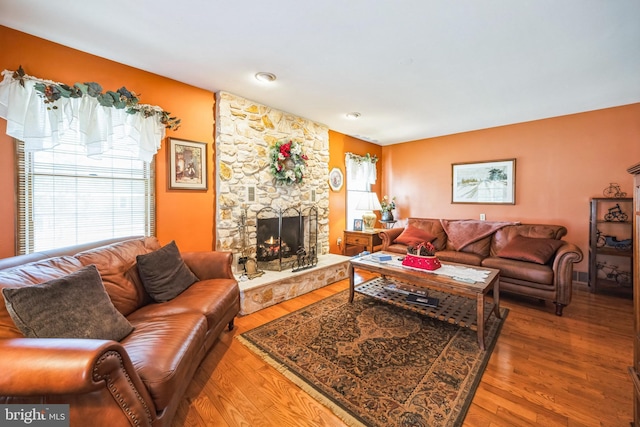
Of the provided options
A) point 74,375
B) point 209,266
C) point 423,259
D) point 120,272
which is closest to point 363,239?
point 423,259

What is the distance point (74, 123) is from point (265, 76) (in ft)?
5.61

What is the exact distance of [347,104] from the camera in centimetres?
335

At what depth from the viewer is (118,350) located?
102 centimetres

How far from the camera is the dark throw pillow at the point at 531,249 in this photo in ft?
9.69

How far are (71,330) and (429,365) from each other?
220 cm

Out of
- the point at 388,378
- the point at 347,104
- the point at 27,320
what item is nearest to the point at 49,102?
the point at 27,320

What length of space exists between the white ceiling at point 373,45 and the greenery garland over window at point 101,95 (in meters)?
0.36

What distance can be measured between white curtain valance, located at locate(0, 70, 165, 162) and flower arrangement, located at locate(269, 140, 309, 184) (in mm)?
1350

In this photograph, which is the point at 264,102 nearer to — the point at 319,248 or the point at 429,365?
the point at 319,248

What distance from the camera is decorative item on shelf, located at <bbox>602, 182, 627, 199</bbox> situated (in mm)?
3275

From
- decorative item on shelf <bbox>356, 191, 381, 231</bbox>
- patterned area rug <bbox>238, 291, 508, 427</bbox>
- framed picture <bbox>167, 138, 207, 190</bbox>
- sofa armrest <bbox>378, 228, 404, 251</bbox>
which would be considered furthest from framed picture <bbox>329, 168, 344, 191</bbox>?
patterned area rug <bbox>238, 291, 508, 427</bbox>

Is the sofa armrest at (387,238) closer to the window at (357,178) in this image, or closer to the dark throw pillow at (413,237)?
the dark throw pillow at (413,237)

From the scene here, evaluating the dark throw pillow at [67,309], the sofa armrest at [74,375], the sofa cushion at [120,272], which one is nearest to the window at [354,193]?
the sofa cushion at [120,272]

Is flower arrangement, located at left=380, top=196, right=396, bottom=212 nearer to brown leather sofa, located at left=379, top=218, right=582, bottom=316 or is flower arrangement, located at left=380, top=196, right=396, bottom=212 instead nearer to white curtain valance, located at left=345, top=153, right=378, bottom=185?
white curtain valance, located at left=345, top=153, right=378, bottom=185
